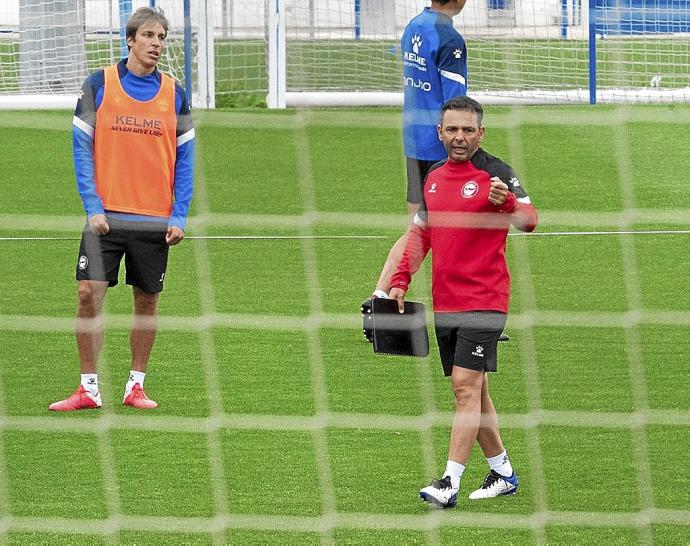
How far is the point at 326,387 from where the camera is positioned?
19.1 feet

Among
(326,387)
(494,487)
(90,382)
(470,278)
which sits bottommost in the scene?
(494,487)

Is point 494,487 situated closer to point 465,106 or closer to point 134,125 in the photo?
point 465,106

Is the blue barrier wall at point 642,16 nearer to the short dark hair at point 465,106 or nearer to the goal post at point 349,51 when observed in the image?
the goal post at point 349,51

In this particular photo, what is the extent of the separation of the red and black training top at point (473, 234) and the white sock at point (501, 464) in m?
0.45

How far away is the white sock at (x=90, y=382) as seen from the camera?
5.43m

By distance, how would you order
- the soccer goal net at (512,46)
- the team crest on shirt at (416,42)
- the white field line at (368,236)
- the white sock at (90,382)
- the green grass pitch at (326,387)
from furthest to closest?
1. the soccer goal net at (512,46)
2. the white field line at (368,236)
3. the team crest on shirt at (416,42)
4. the white sock at (90,382)
5. the green grass pitch at (326,387)

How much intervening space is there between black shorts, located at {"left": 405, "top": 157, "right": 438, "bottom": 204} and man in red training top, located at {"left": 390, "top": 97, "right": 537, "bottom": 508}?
81.8 inches

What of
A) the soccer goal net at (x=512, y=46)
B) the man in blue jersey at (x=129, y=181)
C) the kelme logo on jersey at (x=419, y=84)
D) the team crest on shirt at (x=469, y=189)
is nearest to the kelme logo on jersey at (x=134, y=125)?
the man in blue jersey at (x=129, y=181)

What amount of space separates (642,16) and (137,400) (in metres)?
12.6

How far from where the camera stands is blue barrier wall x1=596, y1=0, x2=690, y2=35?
16.3 m

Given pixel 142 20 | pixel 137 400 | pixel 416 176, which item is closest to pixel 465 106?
pixel 142 20

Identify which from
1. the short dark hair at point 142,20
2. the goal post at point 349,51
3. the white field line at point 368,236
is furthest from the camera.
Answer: the goal post at point 349,51

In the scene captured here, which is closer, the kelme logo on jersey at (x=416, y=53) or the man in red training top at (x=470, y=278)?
the man in red training top at (x=470, y=278)

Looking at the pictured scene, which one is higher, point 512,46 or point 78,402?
point 512,46
